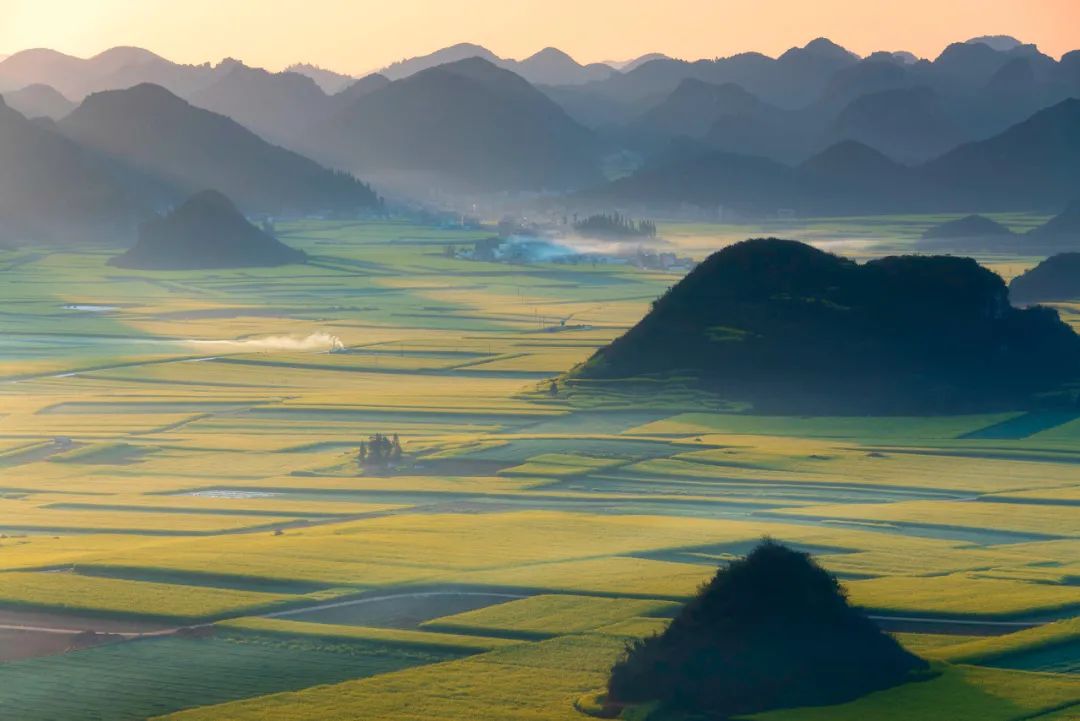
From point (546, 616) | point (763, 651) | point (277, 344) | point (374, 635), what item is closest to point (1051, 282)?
point (277, 344)

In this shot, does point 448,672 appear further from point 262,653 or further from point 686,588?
point 686,588

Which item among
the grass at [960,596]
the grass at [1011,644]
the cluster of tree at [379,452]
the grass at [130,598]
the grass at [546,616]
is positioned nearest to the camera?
the grass at [1011,644]

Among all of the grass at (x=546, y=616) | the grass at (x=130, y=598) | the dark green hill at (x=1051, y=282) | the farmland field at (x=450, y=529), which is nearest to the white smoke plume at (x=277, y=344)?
the farmland field at (x=450, y=529)

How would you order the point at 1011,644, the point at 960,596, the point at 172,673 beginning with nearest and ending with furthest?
1. the point at 172,673
2. the point at 1011,644
3. the point at 960,596

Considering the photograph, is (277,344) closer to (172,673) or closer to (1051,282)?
(1051,282)

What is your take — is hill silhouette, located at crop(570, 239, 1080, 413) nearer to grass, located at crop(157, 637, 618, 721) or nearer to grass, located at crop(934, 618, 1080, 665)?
grass, located at crop(934, 618, 1080, 665)

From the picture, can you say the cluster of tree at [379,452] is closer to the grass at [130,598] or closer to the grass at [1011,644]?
the grass at [130,598]
